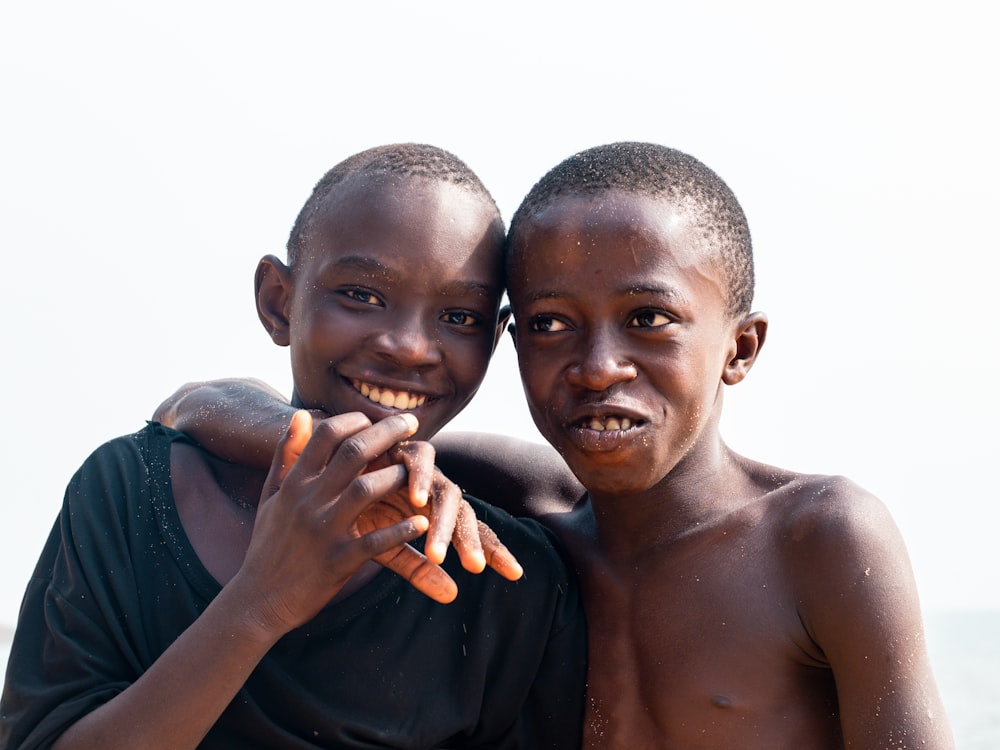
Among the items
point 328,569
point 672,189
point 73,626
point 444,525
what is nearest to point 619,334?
point 672,189

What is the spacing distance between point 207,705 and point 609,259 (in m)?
1.16

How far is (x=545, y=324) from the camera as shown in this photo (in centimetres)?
256

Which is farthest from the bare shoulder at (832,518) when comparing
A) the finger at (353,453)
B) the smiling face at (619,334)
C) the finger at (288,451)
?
the finger at (288,451)

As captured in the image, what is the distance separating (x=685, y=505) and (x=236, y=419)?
1.00 meters

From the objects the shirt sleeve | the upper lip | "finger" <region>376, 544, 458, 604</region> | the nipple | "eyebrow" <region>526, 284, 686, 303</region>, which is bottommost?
the nipple

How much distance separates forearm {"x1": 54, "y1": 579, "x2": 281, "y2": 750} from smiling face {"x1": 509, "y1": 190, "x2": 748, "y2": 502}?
82 cm

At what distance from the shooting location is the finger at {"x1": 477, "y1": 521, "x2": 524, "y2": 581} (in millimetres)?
1923

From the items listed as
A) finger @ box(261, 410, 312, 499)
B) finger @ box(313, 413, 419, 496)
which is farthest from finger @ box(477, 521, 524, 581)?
finger @ box(261, 410, 312, 499)

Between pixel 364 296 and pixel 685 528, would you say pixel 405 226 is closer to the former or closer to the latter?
pixel 364 296

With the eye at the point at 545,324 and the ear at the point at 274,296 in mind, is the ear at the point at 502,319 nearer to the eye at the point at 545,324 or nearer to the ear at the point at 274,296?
the eye at the point at 545,324

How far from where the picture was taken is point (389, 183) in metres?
2.59

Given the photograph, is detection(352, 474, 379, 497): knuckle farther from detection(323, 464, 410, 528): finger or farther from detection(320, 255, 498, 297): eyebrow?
detection(320, 255, 498, 297): eyebrow

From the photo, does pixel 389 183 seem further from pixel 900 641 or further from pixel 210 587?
pixel 900 641

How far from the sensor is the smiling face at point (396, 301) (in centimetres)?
250
